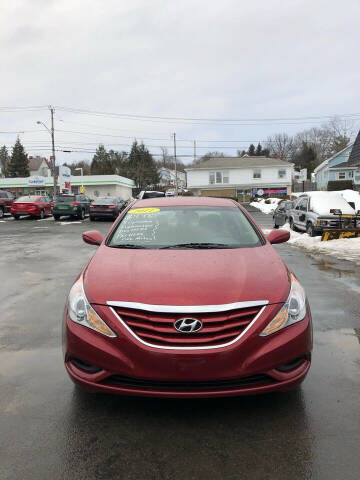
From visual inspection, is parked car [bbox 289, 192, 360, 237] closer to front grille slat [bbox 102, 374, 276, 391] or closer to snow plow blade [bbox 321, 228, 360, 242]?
snow plow blade [bbox 321, 228, 360, 242]

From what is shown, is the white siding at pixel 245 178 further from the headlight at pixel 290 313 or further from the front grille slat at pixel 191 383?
the front grille slat at pixel 191 383

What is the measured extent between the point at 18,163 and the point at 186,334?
8340 cm

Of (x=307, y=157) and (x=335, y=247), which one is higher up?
(x=307, y=157)

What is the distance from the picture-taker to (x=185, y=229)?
4180 mm

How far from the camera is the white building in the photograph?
58.3 metres

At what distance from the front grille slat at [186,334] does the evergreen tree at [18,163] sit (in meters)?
82.3

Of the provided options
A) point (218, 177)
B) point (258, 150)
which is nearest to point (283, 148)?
point (258, 150)

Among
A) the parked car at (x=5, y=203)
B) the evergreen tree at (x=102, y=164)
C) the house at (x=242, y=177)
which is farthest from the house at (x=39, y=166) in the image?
the parked car at (x=5, y=203)

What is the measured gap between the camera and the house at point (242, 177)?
5325 centimetres

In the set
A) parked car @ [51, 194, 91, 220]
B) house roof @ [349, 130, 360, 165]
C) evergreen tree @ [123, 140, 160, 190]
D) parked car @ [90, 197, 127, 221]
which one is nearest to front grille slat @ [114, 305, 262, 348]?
house roof @ [349, 130, 360, 165]

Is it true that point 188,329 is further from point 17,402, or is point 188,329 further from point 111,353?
point 17,402

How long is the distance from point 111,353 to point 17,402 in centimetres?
106

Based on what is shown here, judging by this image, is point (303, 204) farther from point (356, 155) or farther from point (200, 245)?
point (200, 245)

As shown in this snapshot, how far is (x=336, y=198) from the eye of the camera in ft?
50.0
